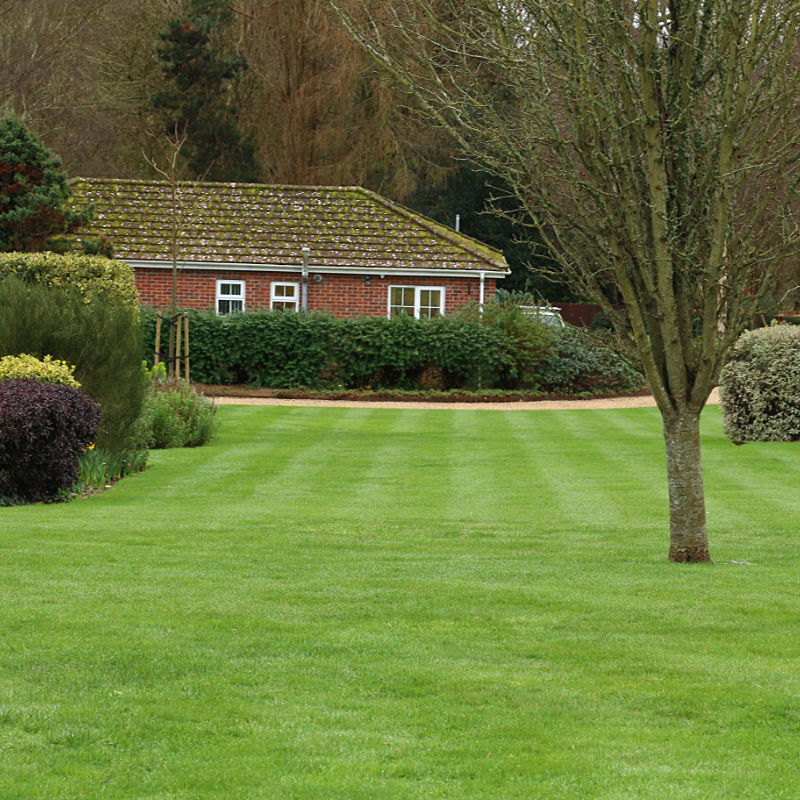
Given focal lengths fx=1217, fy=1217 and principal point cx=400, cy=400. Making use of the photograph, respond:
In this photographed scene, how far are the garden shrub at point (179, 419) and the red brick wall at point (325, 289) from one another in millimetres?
11882

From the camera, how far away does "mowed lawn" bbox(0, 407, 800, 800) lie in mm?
4340

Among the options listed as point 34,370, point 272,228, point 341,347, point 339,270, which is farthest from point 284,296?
point 34,370

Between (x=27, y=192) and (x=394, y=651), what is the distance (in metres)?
19.4

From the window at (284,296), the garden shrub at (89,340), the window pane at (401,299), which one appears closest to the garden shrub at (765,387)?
the garden shrub at (89,340)

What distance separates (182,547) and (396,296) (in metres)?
22.3

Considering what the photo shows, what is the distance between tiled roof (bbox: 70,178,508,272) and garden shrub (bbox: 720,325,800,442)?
11.9 m

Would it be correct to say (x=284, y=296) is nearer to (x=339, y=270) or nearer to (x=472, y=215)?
(x=339, y=270)

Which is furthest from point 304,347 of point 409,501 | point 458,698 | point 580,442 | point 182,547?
point 458,698

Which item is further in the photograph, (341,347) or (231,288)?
(231,288)

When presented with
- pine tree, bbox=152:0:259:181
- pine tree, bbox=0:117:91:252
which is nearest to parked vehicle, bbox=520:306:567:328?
pine tree, bbox=0:117:91:252

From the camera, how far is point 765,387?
19.3 metres

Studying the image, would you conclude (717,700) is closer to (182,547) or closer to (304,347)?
(182,547)

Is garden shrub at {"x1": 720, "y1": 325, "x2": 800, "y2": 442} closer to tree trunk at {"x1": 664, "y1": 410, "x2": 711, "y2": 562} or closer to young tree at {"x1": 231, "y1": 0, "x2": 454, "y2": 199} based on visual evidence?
tree trunk at {"x1": 664, "y1": 410, "x2": 711, "y2": 562}

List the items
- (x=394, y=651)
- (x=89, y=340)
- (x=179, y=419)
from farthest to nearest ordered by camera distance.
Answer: (x=179, y=419), (x=89, y=340), (x=394, y=651)
